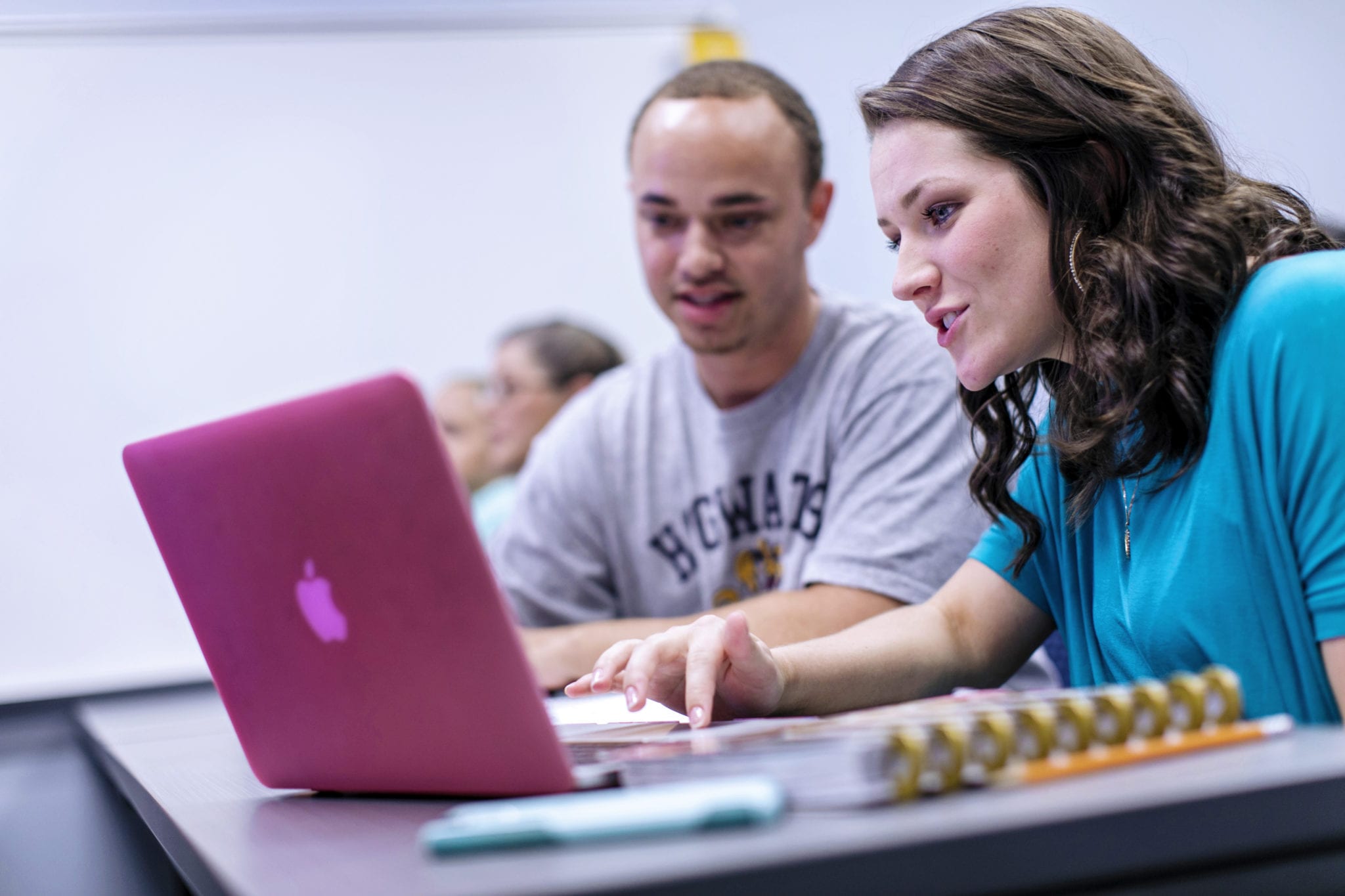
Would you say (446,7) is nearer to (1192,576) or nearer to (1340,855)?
(1192,576)

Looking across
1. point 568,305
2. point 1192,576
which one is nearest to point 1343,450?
point 1192,576

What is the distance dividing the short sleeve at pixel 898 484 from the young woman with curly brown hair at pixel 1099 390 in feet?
0.81

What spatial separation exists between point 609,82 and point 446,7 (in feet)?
1.17

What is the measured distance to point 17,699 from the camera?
211 cm

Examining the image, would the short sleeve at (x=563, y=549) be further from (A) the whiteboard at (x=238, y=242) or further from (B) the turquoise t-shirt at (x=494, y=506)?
(A) the whiteboard at (x=238, y=242)

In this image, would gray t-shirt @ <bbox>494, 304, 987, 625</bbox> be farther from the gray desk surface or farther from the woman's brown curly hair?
the gray desk surface

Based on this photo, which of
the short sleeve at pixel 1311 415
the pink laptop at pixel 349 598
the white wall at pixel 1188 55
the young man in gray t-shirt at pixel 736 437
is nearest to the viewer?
the pink laptop at pixel 349 598

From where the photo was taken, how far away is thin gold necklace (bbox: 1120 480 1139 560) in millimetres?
888

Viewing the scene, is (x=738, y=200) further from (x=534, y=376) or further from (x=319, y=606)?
(x=534, y=376)

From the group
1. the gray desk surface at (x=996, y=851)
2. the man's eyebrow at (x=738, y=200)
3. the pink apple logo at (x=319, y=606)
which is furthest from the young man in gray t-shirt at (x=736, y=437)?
the gray desk surface at (x=996, y=851)

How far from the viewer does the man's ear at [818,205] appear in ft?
5.27

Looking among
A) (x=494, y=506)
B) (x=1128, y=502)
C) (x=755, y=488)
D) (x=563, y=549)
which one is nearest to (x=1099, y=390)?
(x=1128, y=502)

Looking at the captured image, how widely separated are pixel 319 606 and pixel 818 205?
1092mm

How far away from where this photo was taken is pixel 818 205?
1620 millimetres
